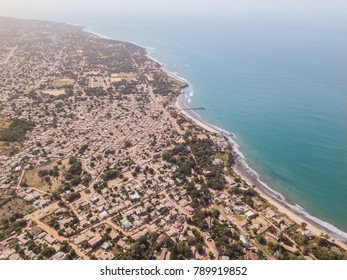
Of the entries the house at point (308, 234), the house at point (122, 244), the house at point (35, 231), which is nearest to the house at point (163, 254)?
the house at point (122, 244)

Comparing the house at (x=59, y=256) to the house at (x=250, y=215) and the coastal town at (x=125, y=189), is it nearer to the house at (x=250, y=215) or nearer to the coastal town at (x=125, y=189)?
the coastal town at (x=125, y=189)

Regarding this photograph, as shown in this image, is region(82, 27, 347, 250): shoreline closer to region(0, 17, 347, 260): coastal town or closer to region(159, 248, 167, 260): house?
region(0, 17, 347, 260): coastal town

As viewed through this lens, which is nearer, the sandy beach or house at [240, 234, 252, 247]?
house at [240, 234, 252, 247]

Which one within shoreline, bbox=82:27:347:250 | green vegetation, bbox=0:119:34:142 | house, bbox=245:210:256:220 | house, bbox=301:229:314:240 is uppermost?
green vegetation, bbox=0:119:34:142

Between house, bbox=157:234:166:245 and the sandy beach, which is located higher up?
house, bbox=157:234:166:245

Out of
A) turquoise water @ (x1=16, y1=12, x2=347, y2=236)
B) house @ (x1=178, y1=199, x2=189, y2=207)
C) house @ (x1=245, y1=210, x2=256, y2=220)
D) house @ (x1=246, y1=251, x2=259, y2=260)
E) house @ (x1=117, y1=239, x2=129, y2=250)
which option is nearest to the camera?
house @ (x1=246, y1=251, x2=259, y2=260)

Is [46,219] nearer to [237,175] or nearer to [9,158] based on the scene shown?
[9,158]

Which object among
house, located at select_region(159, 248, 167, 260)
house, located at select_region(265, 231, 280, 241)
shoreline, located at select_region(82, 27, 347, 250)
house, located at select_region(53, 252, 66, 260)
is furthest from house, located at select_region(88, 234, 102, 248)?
shoreline, located at select_region(82, 27, 347, 250)
